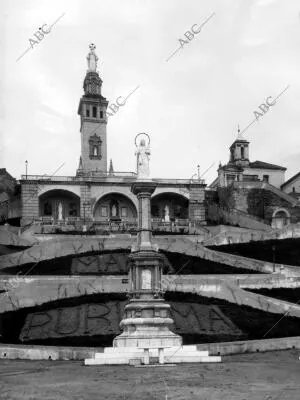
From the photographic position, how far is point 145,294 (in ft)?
80.0

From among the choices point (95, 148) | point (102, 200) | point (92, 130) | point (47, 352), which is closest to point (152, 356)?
point (47, 352)

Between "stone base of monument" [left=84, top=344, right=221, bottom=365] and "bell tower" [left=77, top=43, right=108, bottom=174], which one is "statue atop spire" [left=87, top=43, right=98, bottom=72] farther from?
"stone base of monument" [left=84, top=344, right=221, bottom=365]

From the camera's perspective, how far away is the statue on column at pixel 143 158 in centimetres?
2611

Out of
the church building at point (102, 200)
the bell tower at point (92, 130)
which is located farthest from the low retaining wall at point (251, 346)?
the bell tower at point (92, 130)

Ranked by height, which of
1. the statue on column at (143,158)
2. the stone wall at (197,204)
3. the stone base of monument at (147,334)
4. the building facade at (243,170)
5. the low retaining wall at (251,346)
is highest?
the building facade at (243,170)

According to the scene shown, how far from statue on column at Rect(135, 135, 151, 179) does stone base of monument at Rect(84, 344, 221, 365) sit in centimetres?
789

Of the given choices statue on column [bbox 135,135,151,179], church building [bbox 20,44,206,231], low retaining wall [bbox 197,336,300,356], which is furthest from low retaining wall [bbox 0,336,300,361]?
church building [bbox 20,44,206,231]

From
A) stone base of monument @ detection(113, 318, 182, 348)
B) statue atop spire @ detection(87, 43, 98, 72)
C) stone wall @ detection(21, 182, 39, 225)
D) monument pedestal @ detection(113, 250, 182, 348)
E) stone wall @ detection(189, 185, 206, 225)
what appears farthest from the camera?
statue atop spire @ detection(87, 43, 98, 72)

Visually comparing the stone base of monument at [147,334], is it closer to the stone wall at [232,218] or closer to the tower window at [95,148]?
the stone wall at [232,218]

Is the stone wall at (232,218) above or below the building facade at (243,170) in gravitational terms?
below

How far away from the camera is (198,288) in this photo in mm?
34656

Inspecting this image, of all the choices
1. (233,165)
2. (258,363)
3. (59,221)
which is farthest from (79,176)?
(258,363)

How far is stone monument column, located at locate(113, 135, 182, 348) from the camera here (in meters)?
23.2

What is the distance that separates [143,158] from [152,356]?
29.2 feet
